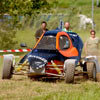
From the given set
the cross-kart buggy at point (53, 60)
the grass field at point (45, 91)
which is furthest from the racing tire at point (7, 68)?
the grass field at point (45, 91)

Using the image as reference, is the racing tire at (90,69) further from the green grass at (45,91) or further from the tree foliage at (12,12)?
the tree foliage at (12,12)

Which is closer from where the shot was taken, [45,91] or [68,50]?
[45,91]

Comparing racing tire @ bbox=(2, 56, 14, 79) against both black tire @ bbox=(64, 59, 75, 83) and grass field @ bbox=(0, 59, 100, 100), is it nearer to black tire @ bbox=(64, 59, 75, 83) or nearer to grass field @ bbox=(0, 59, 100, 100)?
grass field @ bbox=(0, 59, 100, 100)

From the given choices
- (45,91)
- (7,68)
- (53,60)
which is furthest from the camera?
(53,60)

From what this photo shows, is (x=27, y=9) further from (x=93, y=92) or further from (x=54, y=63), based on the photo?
(x=93, y=92)

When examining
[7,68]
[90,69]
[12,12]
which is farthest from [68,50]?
[12,12]

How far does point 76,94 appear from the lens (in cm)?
945

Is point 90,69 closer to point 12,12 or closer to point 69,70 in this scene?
point 69,70

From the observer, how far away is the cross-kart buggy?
1162 centimetres

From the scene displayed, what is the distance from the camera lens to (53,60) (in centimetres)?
1200

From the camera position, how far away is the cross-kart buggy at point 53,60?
38.1ft

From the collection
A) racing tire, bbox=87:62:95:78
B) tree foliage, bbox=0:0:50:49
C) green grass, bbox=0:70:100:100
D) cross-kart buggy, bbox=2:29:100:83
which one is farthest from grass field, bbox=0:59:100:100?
tree foliage, bbox=0:0:50:49

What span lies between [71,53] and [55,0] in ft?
42.1

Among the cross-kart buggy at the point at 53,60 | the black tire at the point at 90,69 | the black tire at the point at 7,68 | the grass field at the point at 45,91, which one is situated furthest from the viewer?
the black tire at the point at 90,69
